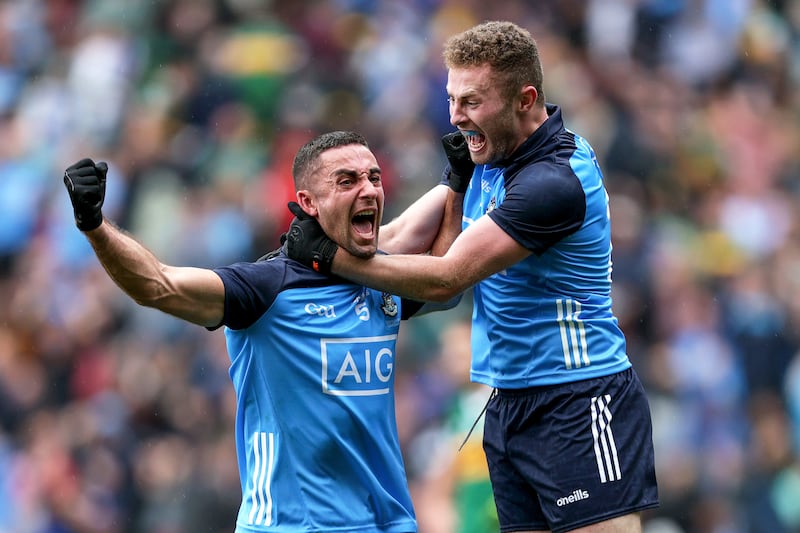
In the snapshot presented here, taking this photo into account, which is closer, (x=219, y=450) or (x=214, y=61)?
(x=219, y=450)

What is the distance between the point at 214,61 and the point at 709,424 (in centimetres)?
517

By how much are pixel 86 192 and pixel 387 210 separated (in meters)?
5.96

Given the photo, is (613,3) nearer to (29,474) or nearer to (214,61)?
(214,61)

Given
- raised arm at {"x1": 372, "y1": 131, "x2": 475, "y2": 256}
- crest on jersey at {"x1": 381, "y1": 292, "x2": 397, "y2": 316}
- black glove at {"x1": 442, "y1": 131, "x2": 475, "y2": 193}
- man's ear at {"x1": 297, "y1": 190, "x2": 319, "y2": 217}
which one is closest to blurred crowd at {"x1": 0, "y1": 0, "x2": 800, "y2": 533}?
raised arm at {"x1": 372, "y1": 131, "x2": 475, "y2": 256}

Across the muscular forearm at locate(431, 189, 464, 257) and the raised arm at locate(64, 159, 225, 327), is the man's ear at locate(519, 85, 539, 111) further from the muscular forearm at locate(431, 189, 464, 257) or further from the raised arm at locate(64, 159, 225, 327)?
the raised arm at locate(64, 159, 225, 327)

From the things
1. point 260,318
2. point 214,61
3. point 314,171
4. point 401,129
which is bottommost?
point 260,318

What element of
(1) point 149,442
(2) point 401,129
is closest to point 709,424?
(2) point 401,129

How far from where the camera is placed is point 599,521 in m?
5.15

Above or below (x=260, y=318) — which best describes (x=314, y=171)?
above

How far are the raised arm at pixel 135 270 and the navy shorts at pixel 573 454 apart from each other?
4.43ft

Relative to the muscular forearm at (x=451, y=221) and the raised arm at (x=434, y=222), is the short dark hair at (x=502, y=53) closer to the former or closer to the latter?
the raised arm at (x=434, y=222)

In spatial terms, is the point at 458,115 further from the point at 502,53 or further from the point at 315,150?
the point at 315,150

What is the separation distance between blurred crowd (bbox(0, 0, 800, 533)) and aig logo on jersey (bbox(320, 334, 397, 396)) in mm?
3198

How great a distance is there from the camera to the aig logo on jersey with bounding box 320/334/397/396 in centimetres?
490
